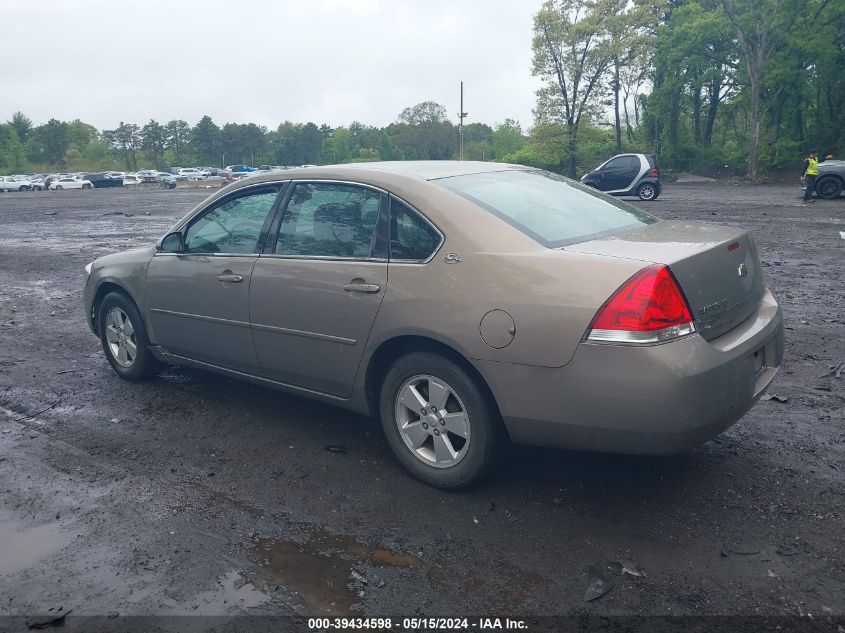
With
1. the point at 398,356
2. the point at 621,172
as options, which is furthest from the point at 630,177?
the point at 398,356

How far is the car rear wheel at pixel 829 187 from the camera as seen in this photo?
858 inches

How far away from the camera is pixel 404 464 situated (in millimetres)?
3879

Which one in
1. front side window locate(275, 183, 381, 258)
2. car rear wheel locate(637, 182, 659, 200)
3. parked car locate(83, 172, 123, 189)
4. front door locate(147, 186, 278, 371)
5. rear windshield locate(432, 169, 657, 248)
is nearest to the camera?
rear windshield locate(432, 169, 657, 248)

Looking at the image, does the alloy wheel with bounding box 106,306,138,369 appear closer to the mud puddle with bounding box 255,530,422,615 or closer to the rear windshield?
the mud puddle with bounding box 255,530,422,615

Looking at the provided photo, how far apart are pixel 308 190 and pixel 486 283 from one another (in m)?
1.57

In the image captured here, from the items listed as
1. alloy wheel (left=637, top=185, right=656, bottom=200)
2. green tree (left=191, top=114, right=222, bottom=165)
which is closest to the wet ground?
alloy wheel (left=637, top=185, right=656, bottom=200)

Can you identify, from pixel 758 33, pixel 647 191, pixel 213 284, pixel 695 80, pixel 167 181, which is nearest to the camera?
pixel 213 284

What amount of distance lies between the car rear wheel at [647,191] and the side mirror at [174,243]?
22090 mm

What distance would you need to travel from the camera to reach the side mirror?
507cm

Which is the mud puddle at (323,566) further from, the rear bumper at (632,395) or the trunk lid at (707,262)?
the trunk lid at (707,262)

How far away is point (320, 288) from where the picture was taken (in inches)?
160

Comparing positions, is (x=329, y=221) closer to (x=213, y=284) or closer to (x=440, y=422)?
(x=213, y=284)

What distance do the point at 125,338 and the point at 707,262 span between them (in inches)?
172

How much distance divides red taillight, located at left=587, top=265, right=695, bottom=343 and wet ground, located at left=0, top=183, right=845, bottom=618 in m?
0.92
